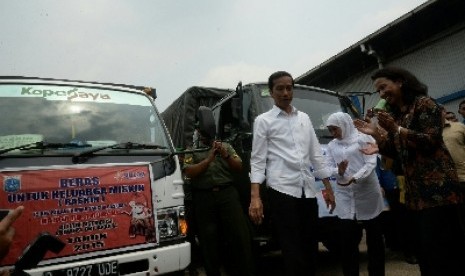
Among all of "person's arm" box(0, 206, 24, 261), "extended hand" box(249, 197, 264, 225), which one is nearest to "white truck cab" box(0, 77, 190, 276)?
"extended hand" box(249, 197, 264, 225)

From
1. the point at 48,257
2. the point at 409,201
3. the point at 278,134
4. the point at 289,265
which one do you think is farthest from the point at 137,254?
the point at 409,201

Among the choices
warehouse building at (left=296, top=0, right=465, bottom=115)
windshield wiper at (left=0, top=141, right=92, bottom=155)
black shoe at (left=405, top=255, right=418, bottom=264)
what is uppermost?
warehouse building at (left=296, top=0, right=465, bottom=115)

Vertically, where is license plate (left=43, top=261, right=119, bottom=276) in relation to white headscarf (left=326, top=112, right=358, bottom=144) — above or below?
below

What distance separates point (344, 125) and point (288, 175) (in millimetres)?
1346

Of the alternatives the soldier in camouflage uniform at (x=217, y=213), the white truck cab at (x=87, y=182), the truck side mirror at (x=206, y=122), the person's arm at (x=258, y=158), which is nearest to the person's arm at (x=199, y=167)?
the soldier in camouflage uniform at (x=217, y=213)

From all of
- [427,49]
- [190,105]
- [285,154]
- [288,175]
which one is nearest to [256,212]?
[288,175]

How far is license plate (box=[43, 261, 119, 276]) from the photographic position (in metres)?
2.61


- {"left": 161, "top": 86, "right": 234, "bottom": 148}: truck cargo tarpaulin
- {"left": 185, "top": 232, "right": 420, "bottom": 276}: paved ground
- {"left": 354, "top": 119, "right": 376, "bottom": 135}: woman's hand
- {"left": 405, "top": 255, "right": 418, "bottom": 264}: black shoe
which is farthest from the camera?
{"left": 161, "top": 86, "right": 234, "bottom": 148}: truck cargo tarpaulin

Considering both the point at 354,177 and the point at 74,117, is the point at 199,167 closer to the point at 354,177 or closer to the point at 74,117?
the point at 74,117

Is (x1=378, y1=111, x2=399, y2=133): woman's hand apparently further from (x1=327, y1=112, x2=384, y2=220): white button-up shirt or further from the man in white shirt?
(x1=327, y1=112, x2=384, y2=220): white button-up shirt

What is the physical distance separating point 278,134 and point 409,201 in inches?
47.9

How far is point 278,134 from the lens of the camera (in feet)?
10.9

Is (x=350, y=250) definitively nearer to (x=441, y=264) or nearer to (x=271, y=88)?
(x=441, y=264)

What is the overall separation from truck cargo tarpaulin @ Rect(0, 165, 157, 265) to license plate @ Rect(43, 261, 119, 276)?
13 centimetres
